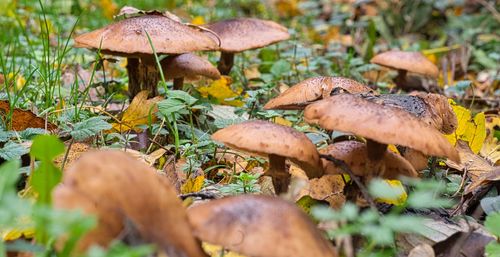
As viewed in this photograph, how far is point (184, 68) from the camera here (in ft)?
9.61

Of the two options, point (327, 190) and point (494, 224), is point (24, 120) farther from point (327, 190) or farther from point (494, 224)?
point (494, 224)

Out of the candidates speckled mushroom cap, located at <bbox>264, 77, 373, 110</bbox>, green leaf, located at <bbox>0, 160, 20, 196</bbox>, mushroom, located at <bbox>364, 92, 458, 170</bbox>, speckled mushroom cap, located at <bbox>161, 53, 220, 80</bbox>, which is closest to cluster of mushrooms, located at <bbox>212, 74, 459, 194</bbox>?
mushroom, located at <bbox>364, 92, 458, 170</bbox>

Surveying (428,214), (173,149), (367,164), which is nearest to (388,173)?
(367,164)

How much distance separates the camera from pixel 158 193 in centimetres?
115

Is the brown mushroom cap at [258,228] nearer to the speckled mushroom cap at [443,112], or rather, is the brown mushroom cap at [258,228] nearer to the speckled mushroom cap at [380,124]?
the speckled mushroom cap at [380,124]

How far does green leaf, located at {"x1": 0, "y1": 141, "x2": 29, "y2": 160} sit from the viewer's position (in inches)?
69.9

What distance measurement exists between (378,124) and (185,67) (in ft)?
5.48

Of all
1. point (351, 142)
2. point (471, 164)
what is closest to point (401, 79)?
point (471, 164)

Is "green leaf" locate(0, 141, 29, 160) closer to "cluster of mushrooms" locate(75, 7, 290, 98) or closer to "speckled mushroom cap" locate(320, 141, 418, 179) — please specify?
"cluster of mushrooms" locate(75, 7, 290, 98)

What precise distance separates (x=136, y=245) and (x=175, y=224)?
3.5 inches

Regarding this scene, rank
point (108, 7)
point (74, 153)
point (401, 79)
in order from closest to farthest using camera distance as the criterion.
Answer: point (74, 153) → point (401, 79) → point (108, 7)

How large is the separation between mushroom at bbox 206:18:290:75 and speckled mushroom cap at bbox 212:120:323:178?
5.68 feet

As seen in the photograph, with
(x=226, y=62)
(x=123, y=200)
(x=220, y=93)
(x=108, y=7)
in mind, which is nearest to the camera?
(x=123, y=200)

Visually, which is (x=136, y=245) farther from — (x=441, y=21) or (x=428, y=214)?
(x=441, y=21)
